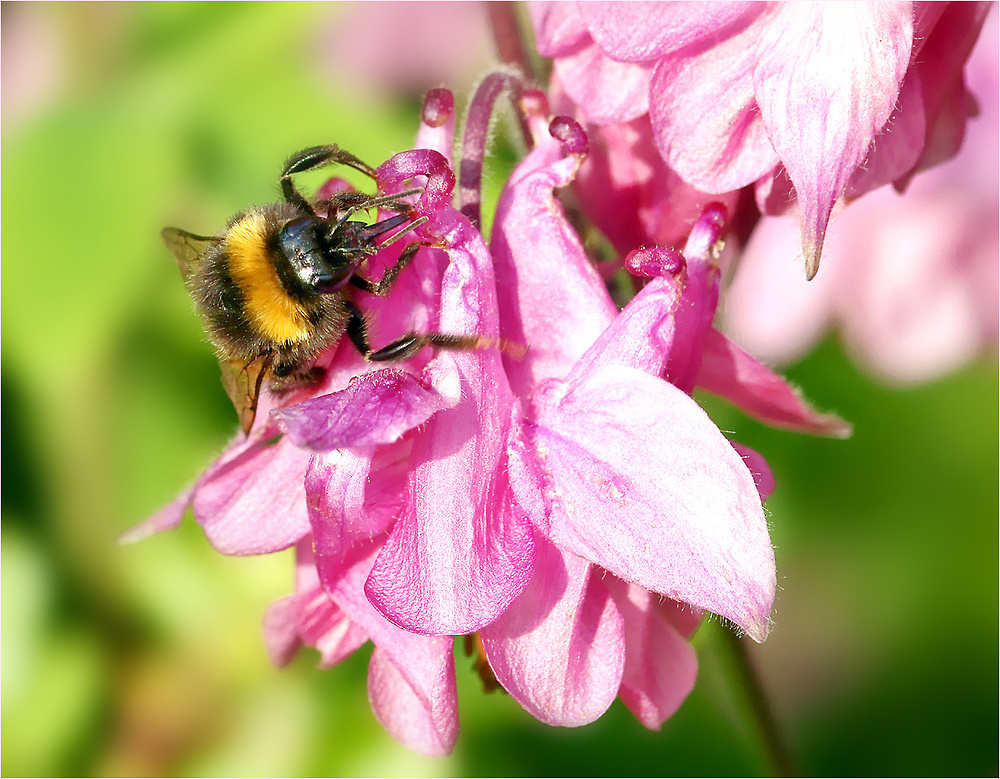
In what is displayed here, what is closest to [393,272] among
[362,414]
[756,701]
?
[362,414]

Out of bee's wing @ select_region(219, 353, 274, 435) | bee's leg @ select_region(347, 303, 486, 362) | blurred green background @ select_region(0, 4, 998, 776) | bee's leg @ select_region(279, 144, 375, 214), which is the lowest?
blurred green background @ select_region(0, 4, 998, 776)

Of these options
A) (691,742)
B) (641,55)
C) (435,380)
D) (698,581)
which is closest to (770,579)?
(698,581)

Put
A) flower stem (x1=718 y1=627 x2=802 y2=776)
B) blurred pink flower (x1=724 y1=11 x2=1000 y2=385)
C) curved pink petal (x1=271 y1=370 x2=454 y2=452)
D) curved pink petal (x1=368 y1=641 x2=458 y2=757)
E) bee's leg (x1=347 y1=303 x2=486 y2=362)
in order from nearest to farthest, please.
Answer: curved pink petal (x1=271 y1=370 x2=454 y2=452) → bee's leg (x1=347 y1=303 x2=486 y2=362) → curved pink petal (x1=368 y1=641 x2=458 y2=757) → flower stem (x1=718 y1=627 x2=802 y2=776) → blurred pink flower (x1=724 y1=11 x2=1000 y2=385)

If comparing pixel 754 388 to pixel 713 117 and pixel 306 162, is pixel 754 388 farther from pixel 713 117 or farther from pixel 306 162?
pixel 306 162

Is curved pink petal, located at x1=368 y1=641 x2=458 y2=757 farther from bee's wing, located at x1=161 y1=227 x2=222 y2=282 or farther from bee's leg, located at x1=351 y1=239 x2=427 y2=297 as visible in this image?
bee's wing, located at x1=161 y1=227 x2=222 y2=282

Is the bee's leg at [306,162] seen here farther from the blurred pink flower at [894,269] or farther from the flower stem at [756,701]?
the blurred pink flower at [894,269]

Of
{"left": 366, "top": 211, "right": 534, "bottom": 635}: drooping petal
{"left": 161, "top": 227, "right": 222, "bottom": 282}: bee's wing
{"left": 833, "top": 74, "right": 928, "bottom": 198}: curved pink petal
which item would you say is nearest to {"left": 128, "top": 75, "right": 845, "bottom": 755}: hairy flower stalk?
{"left": 366, "top": 211, "right": 534, "bottom": 635}: drooping petal
